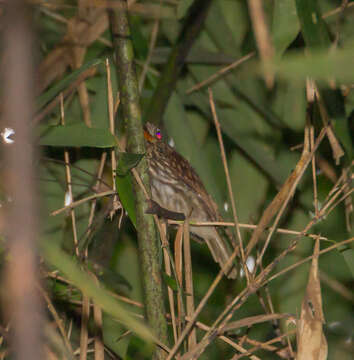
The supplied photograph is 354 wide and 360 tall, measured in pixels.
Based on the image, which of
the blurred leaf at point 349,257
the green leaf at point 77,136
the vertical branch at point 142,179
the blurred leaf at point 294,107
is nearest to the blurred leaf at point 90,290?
the vertical branch at point 142,179

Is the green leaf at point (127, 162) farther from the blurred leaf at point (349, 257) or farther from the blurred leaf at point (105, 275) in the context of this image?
the blurred leaf at point (349, 257)

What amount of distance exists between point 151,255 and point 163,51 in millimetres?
1377

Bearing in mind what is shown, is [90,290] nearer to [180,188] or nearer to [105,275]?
[105,275]

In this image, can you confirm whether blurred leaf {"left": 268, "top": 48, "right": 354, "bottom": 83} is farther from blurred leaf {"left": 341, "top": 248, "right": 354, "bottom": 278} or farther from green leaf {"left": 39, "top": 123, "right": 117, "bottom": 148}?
blurred leaf {"left": 341, "top": 248, "right": 354, "bottom": 278}

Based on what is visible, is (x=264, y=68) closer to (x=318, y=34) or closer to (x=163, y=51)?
(x=318, y=34)

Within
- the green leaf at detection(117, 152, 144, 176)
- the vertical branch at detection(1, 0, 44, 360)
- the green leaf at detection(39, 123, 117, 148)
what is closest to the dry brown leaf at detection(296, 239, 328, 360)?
the green leaf at detection(117, 152, 144, 176)

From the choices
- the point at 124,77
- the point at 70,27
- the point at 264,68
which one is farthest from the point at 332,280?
the point at 264,68

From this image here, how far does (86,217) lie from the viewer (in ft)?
7.11

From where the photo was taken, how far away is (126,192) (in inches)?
57.8

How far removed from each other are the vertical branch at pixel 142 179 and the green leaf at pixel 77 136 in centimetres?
6

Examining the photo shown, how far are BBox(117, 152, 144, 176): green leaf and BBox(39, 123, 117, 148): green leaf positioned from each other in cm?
7

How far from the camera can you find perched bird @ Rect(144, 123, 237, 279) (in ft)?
7.81

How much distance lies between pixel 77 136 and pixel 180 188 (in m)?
1.06

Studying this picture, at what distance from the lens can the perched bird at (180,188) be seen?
2381mm
